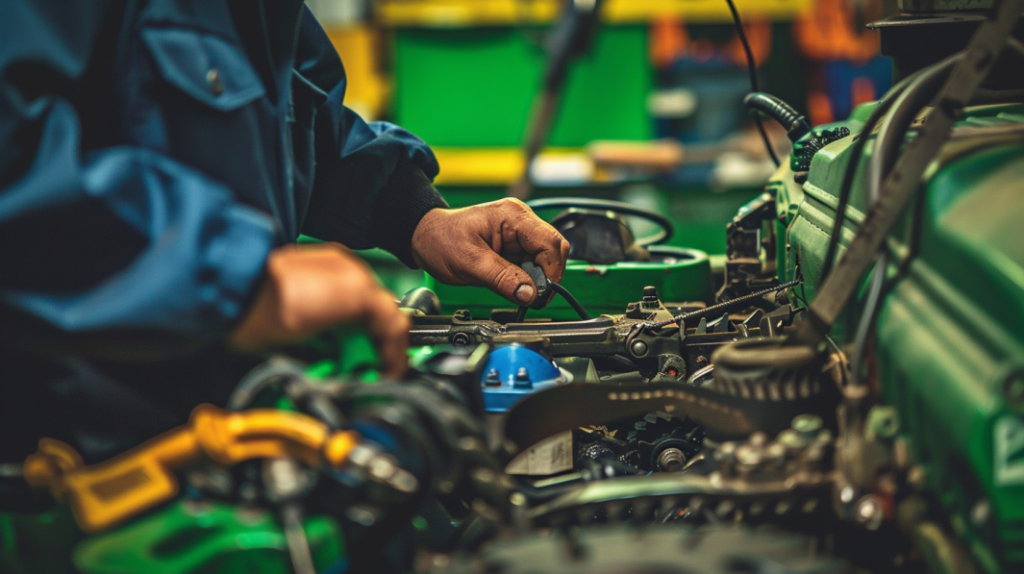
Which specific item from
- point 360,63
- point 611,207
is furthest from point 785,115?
point 360,63

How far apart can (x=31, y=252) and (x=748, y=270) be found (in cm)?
114

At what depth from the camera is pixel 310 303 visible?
68 cm

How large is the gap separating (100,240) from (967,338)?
696mm

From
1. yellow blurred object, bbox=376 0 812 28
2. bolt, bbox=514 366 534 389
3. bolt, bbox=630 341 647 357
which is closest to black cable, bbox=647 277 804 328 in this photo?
bolt, bbox=630 341 647 357

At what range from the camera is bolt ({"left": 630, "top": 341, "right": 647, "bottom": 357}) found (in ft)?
3.65

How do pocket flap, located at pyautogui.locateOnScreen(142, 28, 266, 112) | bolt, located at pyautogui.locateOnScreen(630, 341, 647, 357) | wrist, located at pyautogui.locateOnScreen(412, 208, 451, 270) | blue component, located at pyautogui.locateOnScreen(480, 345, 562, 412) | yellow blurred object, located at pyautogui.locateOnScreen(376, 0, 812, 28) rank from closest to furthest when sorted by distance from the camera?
1. pocket flap, located at pyautogui.locateOnScreen(142, 28, 266, 112)
2. blue component, located at pyautogui.locateOnScreen(480, 345, 562, 412)
3. bolt, located at pyautogui.locateOnScreen(630, 341, 647, 357)
4. wrist, located at pyautogui.locateOnScreen(412, 208, 451, 270)
5. yellow blurred object, located at pyautogui.locateOnScreen(376, 0, 812, 28)

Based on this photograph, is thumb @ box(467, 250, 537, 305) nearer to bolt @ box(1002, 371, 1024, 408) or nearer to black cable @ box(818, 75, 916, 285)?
black cable @ box(818, 75, 916, 285)

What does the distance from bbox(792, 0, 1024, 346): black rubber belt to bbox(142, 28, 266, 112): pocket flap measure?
2.15 ft

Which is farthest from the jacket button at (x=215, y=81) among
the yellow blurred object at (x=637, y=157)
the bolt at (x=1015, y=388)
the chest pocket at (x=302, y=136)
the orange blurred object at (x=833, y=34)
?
the orange blurred object at (x=833, y=34)

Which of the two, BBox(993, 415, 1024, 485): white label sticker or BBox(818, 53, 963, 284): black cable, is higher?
BBox(818, 53, 963, 284): black cable

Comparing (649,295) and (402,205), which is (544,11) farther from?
A: (649,295)

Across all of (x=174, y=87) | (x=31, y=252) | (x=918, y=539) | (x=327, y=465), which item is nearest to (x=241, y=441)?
(x=327, y=465)

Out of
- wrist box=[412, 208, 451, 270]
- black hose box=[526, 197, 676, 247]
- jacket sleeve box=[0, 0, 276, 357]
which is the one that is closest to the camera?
jacket sleeve box=[0, 0, 276, 357]

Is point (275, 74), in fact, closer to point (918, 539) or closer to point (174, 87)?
point (174, 87)
